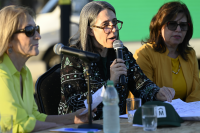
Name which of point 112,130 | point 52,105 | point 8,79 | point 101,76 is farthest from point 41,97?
point 112,130

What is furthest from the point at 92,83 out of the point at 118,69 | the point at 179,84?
the point at 179,84

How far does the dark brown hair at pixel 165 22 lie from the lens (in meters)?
3.21

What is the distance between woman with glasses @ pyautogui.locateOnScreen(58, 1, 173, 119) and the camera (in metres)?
2.35

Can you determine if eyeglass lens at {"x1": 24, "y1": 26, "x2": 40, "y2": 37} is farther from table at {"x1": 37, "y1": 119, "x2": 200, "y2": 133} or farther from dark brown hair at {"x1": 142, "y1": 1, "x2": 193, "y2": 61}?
dark brown hair at {"x1": 142, "y1": 1, "x2": 193, "y2": 61}

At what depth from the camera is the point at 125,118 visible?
80.0 inches

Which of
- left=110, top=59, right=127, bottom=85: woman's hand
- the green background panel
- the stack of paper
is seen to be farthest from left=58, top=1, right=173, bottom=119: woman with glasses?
the green background panel

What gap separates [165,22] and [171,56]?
0.38 m

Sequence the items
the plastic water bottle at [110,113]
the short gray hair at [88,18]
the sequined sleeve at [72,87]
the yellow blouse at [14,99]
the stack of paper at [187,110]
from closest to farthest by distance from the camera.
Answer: the plastic water bottle at [110,113]
the yellow blouse at [14,99]
the stack of paper at [187,110]
the sequined sleeve at [72,87]
the short gray hair at [88,18]

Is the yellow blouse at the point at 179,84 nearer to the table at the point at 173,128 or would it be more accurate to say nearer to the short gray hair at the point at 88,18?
the short gray hair at the point at 88,18

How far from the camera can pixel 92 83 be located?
2.47 metres

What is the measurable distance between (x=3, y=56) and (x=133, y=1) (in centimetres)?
539

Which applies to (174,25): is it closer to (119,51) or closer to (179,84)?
(179,84)

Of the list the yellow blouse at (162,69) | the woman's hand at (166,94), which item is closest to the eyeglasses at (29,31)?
the woman's hand at (166,94)

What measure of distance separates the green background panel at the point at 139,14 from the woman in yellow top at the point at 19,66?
488 cm
